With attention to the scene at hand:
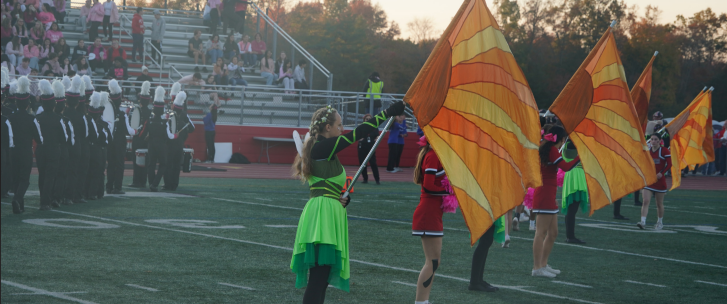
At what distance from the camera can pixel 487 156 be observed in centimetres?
538

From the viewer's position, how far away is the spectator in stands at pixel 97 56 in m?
24.2

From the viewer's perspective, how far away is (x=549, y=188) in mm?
7633

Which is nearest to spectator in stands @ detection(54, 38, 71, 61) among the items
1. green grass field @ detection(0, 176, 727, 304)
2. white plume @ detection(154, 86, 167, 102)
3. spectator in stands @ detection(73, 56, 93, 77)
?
spectator in stands @ detection(73, 56, 93, 77)

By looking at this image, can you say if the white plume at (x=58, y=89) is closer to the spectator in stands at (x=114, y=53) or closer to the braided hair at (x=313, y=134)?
the braided hair at (x=313, y=134)

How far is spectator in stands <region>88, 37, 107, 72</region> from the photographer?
79.3 ft

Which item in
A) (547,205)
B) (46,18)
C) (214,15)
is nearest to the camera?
(547,205)

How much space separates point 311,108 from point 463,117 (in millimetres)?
19743

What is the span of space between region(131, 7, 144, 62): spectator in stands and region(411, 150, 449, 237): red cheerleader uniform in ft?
73.8

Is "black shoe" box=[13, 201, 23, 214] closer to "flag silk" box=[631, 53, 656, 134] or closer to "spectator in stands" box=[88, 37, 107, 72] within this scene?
"flag silk" box=[631, 53, 656, 134]

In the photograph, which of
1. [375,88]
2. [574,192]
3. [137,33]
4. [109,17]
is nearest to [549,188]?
[574,192]

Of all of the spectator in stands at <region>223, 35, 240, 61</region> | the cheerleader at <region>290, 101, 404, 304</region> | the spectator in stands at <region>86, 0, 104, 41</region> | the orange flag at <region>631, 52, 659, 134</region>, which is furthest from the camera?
the spectator in stands at <region>223, 35, 240, 61</region>

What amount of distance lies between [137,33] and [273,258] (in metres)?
20.3

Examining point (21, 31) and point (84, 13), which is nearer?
point (21, 31)

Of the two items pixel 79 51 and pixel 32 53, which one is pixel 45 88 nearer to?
pixel 32 53
